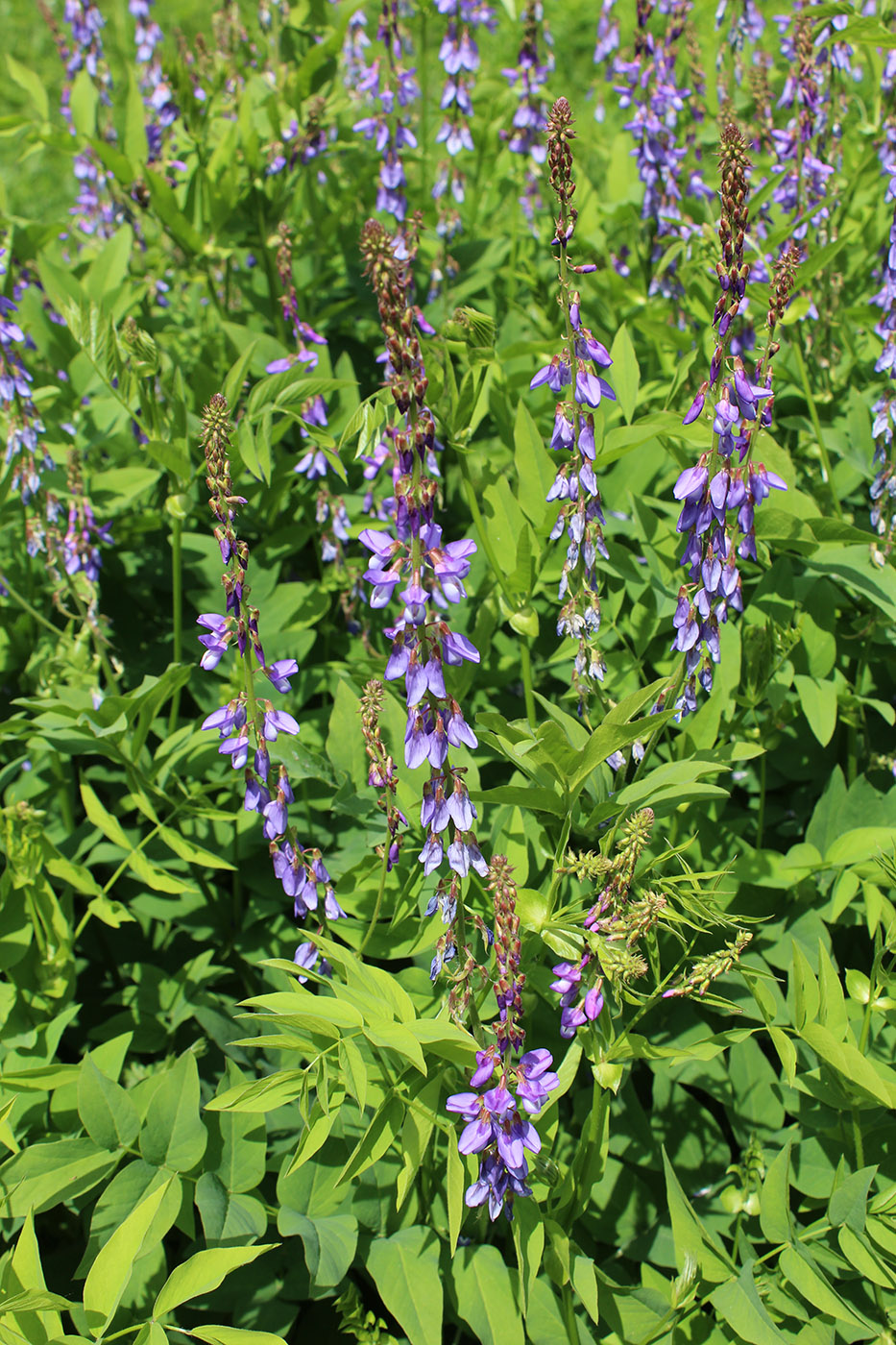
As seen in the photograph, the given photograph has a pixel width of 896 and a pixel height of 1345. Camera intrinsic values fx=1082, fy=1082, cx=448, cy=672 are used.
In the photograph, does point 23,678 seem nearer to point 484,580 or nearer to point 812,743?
point 484,580

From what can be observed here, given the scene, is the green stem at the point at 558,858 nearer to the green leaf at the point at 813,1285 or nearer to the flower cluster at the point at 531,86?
the green leaf at the point at 813,1285

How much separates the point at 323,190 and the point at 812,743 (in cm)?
291

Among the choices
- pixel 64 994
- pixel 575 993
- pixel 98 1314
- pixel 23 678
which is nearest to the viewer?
pixel 98 1314

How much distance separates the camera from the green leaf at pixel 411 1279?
195cm

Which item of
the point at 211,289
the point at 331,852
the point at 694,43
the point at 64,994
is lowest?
the point at 64,994

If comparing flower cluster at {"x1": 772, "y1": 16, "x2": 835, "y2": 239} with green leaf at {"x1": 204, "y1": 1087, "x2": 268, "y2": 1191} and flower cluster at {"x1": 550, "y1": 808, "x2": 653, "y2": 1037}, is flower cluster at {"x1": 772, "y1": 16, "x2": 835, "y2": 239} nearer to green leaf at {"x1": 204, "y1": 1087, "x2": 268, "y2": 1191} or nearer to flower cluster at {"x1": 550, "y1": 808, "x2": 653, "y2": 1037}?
flower cluster at {"x1": 550, "y1": 808, "x2": 653, "y2": 1037}

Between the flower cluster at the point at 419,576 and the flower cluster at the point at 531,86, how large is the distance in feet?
8.40

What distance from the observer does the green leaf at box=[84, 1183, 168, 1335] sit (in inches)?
67.4

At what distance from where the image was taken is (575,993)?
1.93 metres

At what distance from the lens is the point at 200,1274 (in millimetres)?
1739

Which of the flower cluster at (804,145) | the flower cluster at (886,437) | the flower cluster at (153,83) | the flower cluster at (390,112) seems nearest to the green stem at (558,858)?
the flower cluster at (886,437)

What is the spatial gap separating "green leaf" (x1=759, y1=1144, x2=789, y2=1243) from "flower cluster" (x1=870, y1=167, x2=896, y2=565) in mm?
1350

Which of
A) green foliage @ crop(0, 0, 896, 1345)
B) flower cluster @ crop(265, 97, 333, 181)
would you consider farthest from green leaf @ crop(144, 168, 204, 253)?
flower cluster @ crop(265, 97, 333, 181)

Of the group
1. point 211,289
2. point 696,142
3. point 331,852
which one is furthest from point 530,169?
point 331,852
